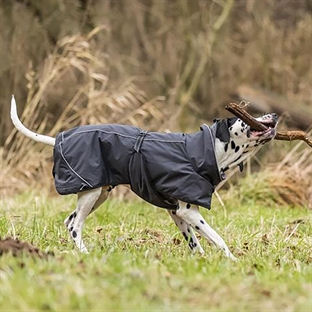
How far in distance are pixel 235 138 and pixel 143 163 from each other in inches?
27.7

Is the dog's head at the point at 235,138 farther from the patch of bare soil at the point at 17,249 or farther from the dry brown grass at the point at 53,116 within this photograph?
the dry brown grass at the point at 53,116

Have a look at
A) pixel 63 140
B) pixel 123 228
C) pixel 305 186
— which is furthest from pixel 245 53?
pixel 63 140

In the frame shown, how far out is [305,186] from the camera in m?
10.4

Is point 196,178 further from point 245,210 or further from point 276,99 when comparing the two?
point 276,99

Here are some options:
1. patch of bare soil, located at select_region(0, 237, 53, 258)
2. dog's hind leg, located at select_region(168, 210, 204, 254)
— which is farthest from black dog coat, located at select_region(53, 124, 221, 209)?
patch of bare soil, located at select_region(0, 237, 53, 258)

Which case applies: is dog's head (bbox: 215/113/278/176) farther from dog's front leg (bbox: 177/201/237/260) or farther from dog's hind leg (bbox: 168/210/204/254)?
dog's hind leg (bbox: 168/210/204/254)

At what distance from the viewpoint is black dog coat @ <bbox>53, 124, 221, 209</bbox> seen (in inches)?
230

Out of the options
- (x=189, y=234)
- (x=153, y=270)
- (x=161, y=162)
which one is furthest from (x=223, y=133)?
(x=153, y=270)

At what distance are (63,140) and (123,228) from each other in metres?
1.55

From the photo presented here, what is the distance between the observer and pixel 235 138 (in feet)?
19.6

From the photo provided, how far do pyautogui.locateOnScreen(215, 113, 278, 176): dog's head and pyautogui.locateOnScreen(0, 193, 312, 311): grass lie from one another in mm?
719

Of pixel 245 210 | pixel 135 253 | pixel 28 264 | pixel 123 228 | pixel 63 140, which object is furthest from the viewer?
pixel 245 210

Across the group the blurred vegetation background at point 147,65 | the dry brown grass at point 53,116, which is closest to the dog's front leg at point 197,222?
the blurred vegetation background at point 147,65

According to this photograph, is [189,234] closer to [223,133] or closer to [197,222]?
[197,222]
